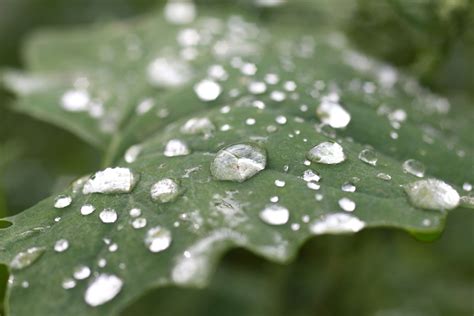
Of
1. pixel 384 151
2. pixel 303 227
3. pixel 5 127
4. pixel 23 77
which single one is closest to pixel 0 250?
pixel 303 227

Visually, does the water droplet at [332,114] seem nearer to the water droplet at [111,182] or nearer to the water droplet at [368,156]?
the water droplet at [368,156]

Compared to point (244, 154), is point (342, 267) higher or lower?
lower

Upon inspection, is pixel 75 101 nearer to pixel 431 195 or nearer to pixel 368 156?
pixel 368 156

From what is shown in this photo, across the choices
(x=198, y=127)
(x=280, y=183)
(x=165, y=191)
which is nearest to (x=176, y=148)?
(x=198, y=127)

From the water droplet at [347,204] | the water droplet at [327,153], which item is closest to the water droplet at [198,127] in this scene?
the water droplet at [327,153]

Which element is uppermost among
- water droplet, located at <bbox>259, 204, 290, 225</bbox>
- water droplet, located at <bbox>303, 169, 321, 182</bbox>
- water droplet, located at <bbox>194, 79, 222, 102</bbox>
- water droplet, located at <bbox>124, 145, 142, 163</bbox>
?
water droplet, located at <bbox>259, 204, 290, 225</bbox>

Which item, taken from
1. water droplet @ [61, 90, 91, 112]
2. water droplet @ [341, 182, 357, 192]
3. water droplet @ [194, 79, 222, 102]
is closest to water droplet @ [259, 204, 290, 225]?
water droplet @ [341, 182, 357, 192]

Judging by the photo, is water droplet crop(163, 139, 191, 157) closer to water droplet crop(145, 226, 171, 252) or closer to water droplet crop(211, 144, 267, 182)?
water droplet crop(211, 144, 267, 182)

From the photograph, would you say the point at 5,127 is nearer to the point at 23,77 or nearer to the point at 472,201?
the point at 23,77
